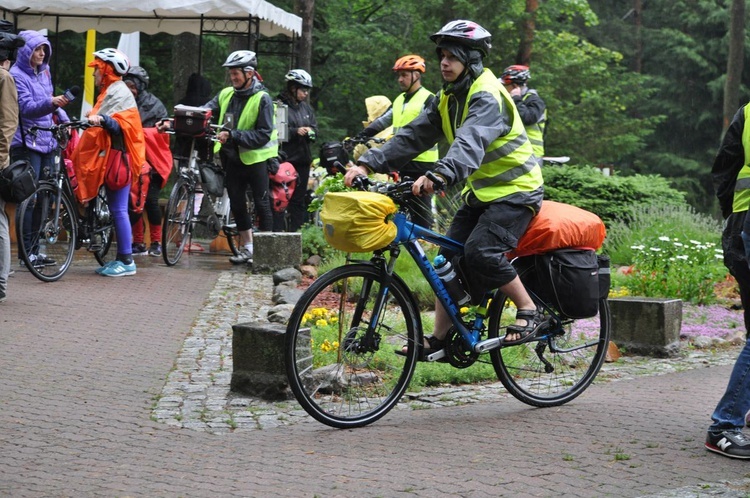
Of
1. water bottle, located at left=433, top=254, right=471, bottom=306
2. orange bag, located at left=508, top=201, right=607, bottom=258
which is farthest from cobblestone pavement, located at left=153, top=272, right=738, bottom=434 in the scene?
orange bag, located at left=508, top=201, right=607, bottom=258

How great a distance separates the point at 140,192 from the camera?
12.9 meters

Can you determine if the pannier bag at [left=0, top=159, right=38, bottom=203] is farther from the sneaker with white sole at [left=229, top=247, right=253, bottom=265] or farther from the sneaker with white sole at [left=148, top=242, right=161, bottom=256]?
the sneaker with white sole at [left=148, top=242, right=161, bottom=256]

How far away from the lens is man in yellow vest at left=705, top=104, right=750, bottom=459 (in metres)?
5.63

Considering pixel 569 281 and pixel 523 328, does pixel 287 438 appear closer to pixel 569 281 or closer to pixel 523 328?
pixel 523 328

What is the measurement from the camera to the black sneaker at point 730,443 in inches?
218

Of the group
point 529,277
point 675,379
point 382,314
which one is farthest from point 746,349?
point 675,379

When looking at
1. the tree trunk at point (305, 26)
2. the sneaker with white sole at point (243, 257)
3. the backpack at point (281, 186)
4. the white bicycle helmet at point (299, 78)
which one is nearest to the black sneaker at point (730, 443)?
the sneaker with white sole at point (243, 257)

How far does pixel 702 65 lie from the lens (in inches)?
1531

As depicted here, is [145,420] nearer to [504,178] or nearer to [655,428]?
[504,178]

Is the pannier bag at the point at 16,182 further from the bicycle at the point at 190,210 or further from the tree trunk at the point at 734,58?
the tree trunk at the point at 734,58

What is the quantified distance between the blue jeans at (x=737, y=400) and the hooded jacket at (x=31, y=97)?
7.15 meters

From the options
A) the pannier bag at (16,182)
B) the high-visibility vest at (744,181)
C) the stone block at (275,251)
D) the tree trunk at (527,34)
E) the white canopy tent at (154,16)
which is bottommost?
the stone block at (275,251)

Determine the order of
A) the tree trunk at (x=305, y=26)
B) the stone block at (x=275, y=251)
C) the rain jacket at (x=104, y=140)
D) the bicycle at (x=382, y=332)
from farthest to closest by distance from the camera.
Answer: the tree trunk at (x=305, y=26)
the stone block at (x=275, y=251)
the rain jacket at (x=104, y=140)
the bicycle at (x=382, y=332)

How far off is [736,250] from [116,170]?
22.4 feet
